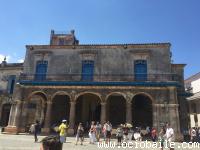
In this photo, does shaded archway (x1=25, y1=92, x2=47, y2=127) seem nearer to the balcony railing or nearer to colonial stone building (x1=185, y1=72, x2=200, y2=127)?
the balcony railing

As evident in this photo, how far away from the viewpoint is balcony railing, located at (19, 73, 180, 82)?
21.1m

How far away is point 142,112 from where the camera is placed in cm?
2256

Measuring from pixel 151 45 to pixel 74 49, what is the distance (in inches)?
312

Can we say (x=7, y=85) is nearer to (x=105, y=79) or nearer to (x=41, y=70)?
(x=41, y=70)

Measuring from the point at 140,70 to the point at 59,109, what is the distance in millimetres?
9479

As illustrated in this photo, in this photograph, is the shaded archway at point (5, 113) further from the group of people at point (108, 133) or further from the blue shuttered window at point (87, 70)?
the group of people at point (108, 133)

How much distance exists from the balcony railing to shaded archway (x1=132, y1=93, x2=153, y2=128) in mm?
2192

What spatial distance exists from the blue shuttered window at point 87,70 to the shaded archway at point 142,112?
505cm

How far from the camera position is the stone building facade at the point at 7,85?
96.3 feet

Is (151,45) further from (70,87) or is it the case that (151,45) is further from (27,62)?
(27,62)

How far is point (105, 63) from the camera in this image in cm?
2255

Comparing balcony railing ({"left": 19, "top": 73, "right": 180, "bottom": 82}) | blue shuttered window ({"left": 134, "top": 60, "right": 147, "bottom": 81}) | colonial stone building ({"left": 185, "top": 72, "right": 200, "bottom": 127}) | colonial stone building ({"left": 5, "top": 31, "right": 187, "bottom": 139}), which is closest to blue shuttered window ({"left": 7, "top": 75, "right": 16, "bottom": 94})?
colonial stone building ({"left": 5, "top": 31, "right": 187, "bottom": 139})

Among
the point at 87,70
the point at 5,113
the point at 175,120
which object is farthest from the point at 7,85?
the point at 175,120

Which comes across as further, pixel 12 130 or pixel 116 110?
pixel 116 110
